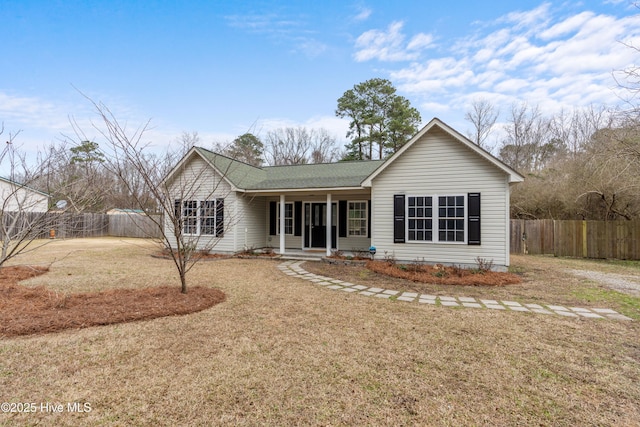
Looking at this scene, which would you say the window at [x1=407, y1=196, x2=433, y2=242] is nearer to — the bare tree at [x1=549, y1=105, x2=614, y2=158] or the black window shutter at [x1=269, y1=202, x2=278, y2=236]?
the black window shutter at [x1=269, y1=202, x2=278, y2=236]

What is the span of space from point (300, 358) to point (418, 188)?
23.8 feet

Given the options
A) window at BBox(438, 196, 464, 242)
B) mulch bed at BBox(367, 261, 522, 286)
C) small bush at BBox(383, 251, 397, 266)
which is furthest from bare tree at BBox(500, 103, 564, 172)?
small bush at BBox(383, 251, 397, 266)

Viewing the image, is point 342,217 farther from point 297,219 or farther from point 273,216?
point 273,216

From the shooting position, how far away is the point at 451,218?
29.5 feet

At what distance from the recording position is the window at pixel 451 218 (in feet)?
29.2

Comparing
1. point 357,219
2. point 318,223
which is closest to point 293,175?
point 318,223

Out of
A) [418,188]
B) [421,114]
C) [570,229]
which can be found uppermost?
[421,114]

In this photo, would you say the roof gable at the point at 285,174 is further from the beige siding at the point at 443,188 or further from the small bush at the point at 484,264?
the small bush at the point at 484,264

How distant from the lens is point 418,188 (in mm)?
9359

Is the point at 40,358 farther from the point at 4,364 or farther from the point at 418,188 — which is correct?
the point at 418,188

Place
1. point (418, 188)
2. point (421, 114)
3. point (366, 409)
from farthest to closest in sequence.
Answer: point (421, 114) < point (418, 188) < point (366, 409)

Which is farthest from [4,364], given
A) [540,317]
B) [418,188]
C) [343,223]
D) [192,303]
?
[343,223]

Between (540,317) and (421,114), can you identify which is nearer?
(540,317)

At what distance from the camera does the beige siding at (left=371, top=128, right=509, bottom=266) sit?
28.4 feet
